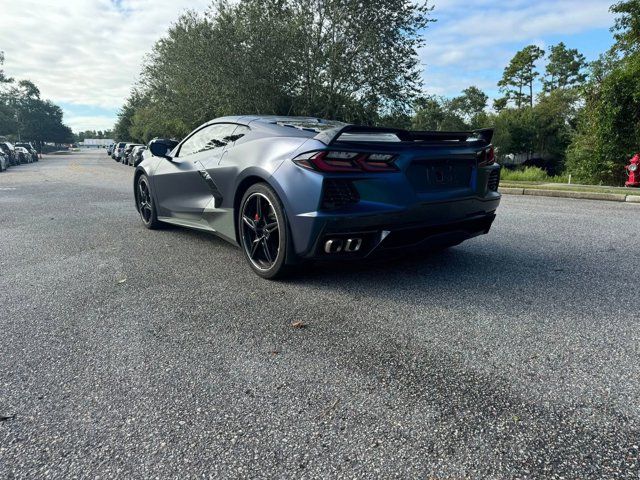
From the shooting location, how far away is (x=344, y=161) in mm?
3072

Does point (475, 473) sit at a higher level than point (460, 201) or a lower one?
lower

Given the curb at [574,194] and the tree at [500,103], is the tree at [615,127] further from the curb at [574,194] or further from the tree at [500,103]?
the tree at [500,103]

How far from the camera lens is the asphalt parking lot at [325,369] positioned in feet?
5.22

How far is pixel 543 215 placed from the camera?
7113mm

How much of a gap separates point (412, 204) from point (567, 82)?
232ft

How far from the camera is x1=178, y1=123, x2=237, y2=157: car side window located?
4.34 meters

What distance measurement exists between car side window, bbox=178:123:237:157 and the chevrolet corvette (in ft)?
0.17

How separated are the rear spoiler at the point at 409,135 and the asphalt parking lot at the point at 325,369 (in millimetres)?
1095

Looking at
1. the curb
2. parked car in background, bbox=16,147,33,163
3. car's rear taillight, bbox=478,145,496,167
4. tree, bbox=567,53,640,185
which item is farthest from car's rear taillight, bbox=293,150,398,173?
parked car in background, bbox=16,147,33,163

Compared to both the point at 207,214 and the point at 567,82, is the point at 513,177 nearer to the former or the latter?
the point at 207,214

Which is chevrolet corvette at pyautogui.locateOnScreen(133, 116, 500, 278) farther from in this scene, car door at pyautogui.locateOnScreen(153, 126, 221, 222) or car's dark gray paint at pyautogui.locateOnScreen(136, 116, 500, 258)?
car door at pyautogui.locateOnScreen(153, 126, 221, 222)

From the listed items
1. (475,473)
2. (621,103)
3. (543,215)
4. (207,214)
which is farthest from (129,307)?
(621,103)

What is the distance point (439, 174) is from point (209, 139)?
2.45m

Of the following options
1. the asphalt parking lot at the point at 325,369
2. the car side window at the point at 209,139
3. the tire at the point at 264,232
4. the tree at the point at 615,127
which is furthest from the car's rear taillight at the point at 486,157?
the tree at the point at 615,127
